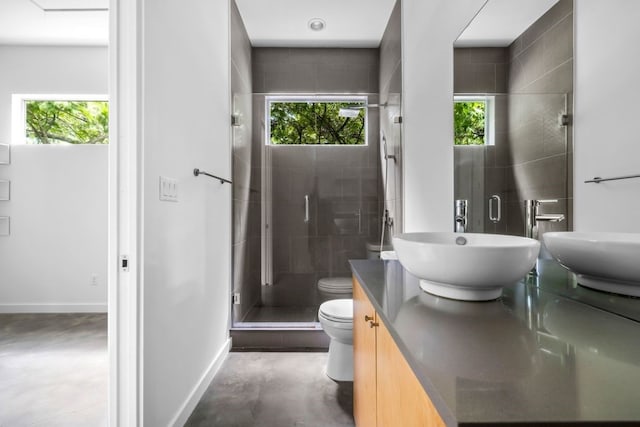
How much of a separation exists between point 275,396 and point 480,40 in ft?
6.60

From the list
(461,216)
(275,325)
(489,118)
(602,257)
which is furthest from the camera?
(275,325)

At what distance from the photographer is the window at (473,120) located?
1.25 m

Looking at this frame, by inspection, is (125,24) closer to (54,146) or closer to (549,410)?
(549,410)

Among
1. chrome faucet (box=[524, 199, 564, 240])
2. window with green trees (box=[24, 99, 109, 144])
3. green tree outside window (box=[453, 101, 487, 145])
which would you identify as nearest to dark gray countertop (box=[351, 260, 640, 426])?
chrome faucet (box=[524, 199, 564, 240])

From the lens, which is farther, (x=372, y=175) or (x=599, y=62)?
(x=372, y=175)

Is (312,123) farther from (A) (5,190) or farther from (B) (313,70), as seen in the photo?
(A) (5,190)

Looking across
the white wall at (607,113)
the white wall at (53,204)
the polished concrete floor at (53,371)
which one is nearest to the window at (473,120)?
the white wall at (607,113)

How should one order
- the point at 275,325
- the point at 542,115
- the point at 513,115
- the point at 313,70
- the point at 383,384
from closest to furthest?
the point at 383,384 → the point at 542,115 → the point at 513,115 → the point at 275,325 → the point at 313,70

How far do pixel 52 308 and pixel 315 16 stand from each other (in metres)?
3.75

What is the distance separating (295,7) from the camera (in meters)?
2.50

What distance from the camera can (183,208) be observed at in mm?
1559

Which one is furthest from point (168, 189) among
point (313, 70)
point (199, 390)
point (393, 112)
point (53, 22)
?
point (53, 22)

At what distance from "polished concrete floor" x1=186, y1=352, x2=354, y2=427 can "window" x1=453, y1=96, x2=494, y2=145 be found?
4.73 feet

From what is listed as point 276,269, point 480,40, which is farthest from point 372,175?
point 480,40
